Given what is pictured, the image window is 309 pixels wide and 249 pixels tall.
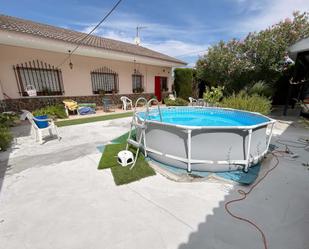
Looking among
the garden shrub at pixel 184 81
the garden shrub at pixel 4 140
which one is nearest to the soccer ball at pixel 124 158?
the garden shrub at pixel 4 140

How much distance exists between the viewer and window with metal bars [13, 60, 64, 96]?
30.2 ft

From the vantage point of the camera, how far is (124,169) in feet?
12.7

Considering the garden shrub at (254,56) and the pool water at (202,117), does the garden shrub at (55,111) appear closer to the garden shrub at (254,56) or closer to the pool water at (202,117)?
the pool water at (202,117)

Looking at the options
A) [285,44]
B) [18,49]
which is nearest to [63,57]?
[18,49]

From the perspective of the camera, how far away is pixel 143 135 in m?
4.37

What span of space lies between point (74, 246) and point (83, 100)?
1084 centimetres

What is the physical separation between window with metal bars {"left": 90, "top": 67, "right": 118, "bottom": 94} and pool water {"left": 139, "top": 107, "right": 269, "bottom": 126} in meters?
6.31

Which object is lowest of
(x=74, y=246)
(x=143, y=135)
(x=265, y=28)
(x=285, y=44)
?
(x=74, y=246)

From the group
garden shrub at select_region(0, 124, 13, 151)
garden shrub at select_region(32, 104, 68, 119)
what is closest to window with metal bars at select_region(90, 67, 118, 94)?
garden shrub at select_region(32, 104, 68, 119)

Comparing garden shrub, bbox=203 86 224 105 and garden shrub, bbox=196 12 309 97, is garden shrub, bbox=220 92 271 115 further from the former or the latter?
garden shrub, bbox=196 12 309 97

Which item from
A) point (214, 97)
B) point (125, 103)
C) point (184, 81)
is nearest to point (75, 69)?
point (125, 103)

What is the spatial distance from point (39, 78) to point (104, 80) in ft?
13.8

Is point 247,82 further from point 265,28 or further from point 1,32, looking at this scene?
point 1,32

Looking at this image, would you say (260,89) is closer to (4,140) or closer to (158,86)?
(158,86)
